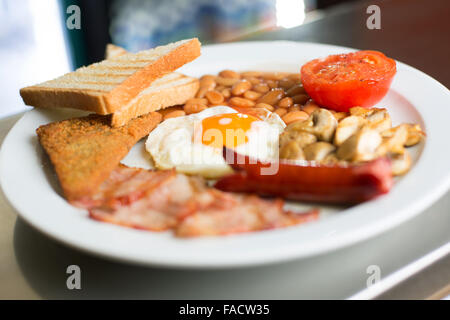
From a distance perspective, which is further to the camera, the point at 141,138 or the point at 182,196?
the point at 141,138

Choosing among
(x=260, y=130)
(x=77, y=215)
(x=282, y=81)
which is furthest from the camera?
(x=282, y=81)

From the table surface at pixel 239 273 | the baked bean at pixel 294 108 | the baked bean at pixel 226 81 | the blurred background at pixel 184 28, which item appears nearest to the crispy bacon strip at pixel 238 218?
the table surface at pixel 239 273

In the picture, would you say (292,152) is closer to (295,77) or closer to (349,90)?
(349,90)

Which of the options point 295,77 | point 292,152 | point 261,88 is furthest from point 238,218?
point 295,77

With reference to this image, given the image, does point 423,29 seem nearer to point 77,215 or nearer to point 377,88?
point 377,88

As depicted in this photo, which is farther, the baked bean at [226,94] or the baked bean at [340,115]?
the baked bean at [226,94]

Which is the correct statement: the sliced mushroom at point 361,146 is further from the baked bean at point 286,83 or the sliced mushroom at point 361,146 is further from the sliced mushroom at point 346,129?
the baked bean at point 286,83
